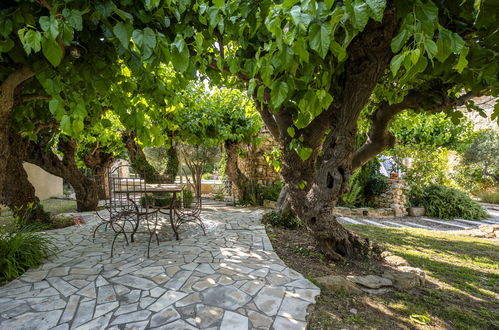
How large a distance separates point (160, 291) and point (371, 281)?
2126mm

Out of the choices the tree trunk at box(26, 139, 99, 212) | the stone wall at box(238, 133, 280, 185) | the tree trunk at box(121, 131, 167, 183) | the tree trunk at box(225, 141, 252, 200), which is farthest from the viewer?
the stone wall at box(238, 133, 280, 185)

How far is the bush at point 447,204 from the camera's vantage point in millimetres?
8234

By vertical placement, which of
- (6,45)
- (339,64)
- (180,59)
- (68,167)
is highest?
(339,64)

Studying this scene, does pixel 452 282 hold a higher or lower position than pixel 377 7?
lower

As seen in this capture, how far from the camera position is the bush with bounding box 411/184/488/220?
823 cm

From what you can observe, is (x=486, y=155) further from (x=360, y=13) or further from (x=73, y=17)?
(x=73, y=17)

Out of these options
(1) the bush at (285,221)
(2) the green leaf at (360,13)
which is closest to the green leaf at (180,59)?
(2) the green leaf at (360,13)

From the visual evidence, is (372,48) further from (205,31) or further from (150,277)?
(150,277)

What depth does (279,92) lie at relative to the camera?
137cm

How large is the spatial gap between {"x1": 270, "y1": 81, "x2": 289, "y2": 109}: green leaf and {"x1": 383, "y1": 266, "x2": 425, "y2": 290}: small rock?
2380 millimetres

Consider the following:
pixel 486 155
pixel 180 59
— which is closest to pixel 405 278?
pixel 180 59

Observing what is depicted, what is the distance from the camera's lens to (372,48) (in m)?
2.16

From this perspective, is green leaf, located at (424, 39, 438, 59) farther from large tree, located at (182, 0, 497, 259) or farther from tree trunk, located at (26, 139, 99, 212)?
tree trunk, located at (26, 139, 99, 212)

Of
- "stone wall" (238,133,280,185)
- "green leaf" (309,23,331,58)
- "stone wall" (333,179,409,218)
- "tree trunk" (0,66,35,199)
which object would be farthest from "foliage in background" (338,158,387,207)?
"tree trunk" (0,66,35,199)
